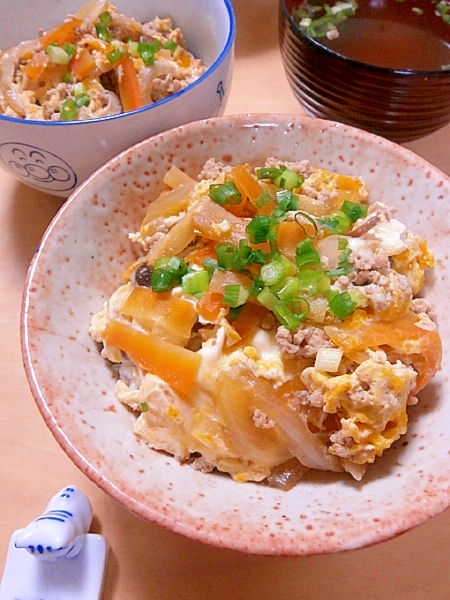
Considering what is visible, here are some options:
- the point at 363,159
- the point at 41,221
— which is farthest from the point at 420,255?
the point at 41,221

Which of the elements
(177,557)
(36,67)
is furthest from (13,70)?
(177,557)

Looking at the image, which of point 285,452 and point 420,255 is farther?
point 420,255

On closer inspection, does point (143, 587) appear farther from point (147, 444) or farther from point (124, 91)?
point (124, 91)

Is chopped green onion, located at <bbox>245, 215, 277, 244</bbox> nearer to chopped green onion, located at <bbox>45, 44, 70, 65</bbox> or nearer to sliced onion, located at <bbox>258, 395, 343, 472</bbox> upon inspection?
sliced onion, located at <bbox>258, 395, 343, 472</bbox>

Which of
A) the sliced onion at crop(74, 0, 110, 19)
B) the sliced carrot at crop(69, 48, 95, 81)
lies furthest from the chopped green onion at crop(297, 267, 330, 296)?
the sliced onion at crop(74, 0, 110, 19)

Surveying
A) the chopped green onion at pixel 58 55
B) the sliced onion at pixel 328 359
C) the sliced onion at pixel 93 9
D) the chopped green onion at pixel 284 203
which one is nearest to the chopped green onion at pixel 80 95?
the chopped green onion at pixel 58 55

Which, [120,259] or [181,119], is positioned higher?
[181,119]

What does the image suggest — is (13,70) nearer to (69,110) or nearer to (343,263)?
(69,110)
